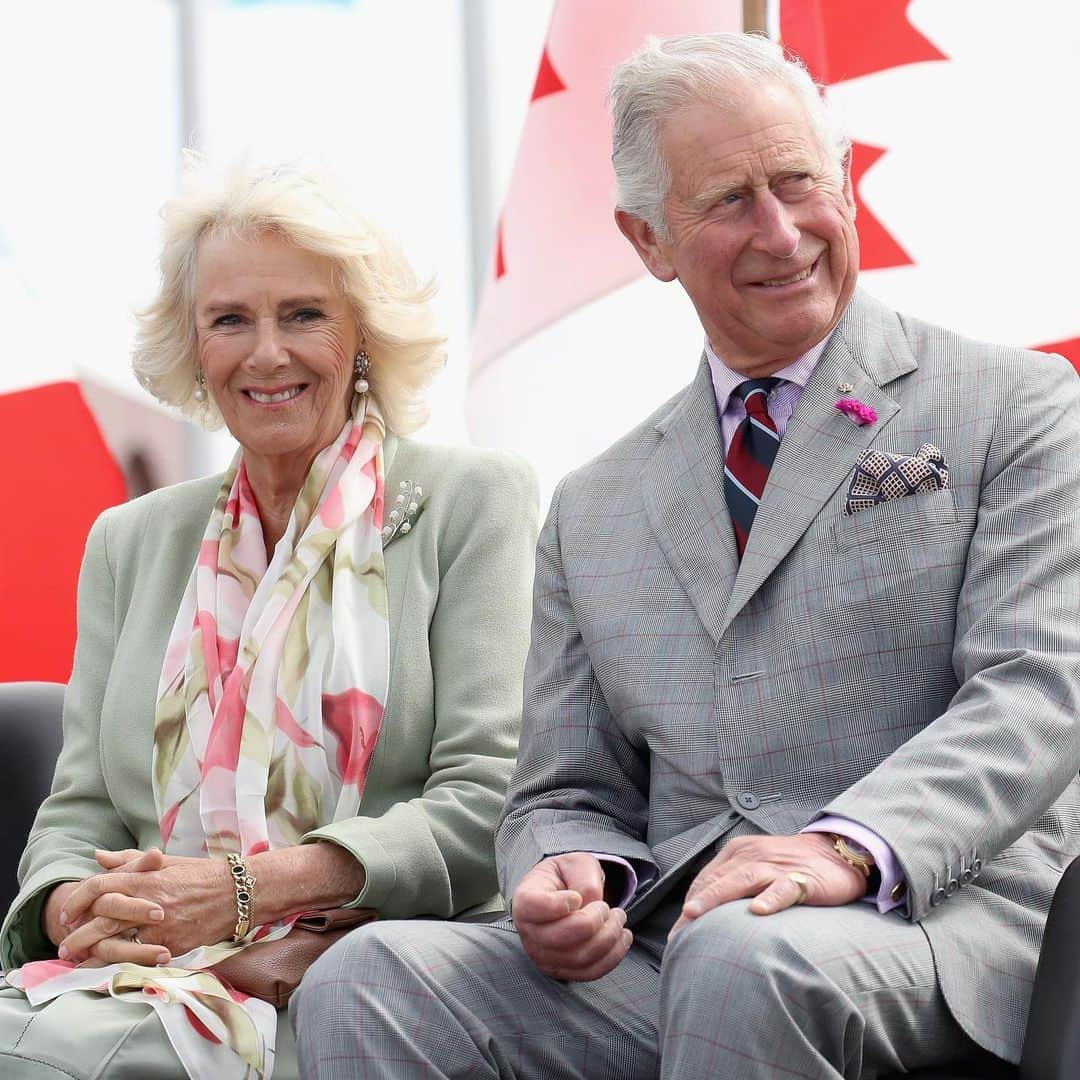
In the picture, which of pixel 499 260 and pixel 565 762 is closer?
pixel 565 762

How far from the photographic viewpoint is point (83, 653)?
2.51 meters

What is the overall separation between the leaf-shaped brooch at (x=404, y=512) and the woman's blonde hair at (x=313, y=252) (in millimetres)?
155

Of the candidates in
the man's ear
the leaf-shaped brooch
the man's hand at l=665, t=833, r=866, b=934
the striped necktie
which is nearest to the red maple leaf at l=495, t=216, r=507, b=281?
the leaf-shaped brooch

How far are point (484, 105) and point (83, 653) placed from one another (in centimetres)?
169

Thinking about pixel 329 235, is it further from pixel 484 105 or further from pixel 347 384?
pixel 484 105

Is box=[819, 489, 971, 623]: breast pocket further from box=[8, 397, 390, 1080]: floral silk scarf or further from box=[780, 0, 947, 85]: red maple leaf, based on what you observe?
box=[780, 0, 947, 85]: red maple leaf

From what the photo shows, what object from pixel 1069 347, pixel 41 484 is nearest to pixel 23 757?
pixel 41 484

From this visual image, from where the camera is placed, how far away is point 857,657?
5.55 ft

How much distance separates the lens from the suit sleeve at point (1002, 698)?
1504 millimetres

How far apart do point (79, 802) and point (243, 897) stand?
493 mm

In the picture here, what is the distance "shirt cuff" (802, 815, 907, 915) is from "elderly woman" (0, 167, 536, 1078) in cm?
73

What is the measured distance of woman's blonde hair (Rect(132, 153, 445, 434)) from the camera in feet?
7.84

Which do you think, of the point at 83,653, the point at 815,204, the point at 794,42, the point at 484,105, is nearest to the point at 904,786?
the point at 815,204

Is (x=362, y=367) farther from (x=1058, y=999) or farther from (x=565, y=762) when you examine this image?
(x=1058, y=999)
